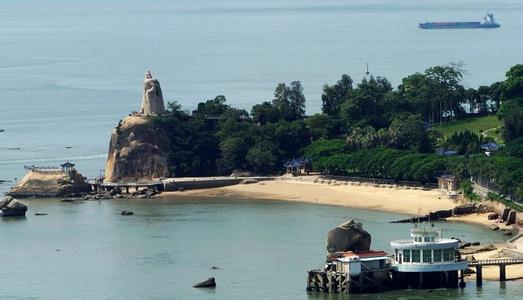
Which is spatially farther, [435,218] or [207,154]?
[207,154]

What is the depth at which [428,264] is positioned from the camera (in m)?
72.4

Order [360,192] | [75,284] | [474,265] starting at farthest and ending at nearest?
[360,192] < [75,284] < [474,265]

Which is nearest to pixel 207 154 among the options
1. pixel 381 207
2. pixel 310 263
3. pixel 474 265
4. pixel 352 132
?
pixel 352 132

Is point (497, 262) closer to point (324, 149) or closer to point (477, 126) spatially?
point (324, 149)

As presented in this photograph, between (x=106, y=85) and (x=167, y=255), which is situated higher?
(x=106, y=85)

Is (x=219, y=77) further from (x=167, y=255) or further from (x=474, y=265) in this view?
(x=474, y=265)

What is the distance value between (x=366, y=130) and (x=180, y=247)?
3133cm

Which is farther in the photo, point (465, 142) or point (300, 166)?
point (300, 166)

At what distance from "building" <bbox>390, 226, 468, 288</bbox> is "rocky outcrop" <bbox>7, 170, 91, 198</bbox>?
147 feet

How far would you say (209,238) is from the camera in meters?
90.9

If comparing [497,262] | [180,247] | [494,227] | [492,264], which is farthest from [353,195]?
[492,264]

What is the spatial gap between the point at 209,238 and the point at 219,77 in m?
107

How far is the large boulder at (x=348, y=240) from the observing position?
2931 inches

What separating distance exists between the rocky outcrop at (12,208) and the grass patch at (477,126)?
30.0 m
